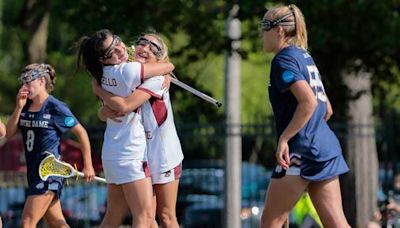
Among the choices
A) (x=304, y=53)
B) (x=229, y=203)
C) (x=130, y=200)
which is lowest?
(x=229, y=203)

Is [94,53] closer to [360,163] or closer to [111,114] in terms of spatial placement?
[111,114]

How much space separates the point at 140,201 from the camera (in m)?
8.59

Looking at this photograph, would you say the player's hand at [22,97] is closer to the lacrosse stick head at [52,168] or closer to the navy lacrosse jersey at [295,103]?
Answer: the lacrosse stick head at [52,168]

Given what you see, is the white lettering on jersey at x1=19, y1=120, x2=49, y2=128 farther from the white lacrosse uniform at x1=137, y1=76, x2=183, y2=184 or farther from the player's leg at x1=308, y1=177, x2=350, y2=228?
the player's leg at x1=308, y1=177, x2=350, y2=228

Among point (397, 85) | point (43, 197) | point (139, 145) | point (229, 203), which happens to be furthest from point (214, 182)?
point (139, 145)

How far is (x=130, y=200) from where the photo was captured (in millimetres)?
8633

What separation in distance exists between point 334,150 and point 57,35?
23.8 metres

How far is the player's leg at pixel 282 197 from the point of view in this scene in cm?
792

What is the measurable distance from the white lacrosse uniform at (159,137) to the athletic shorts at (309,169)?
116 cm

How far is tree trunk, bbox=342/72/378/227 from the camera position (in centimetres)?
1853

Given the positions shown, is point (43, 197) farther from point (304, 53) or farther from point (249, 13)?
point (249, 13)

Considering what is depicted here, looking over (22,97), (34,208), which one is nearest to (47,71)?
(22,97)

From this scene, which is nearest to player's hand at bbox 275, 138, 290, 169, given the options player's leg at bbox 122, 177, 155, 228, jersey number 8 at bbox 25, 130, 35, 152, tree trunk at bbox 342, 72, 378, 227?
player's leg at bbox 122, 177, 155, 228

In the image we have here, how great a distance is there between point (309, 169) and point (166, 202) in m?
1.45
